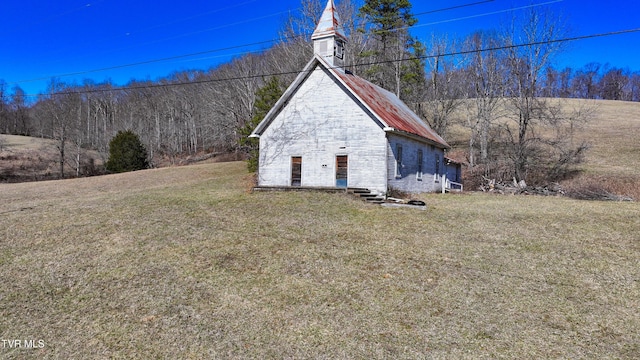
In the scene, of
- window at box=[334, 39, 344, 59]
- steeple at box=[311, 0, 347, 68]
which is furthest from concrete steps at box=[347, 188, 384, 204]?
window at box=[334, 39, 344, 59]

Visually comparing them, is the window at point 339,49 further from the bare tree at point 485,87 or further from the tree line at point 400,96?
the bare tree at point 485,87

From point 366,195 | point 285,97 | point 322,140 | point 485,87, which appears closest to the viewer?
point 366,195

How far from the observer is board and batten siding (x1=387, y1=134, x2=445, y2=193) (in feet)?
62.3

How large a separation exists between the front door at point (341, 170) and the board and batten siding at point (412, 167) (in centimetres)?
222

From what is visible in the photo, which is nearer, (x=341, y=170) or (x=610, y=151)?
(x=341, y=170)

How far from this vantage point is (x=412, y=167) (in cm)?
2131

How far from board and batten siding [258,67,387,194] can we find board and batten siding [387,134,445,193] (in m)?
0.83

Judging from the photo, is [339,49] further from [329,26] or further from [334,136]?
[334,136]

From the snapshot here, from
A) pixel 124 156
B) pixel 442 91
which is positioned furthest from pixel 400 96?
pixel 124 156

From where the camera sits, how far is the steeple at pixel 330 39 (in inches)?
821

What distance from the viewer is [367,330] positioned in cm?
656

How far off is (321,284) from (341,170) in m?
11.5

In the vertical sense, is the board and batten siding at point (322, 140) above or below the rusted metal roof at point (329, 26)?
below

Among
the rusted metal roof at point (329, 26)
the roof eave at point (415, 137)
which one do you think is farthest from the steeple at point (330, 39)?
the roof eave at point (415, 137)
